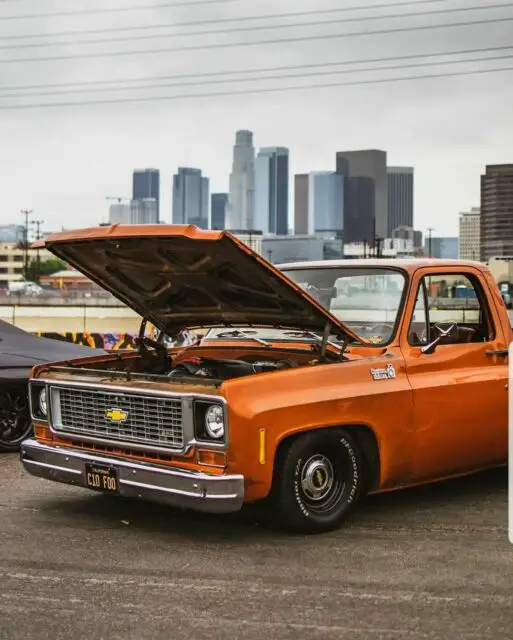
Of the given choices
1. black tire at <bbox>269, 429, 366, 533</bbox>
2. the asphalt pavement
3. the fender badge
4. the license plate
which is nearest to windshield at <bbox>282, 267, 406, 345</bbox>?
the fender badge

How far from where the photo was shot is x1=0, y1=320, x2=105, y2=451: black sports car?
9.17 m

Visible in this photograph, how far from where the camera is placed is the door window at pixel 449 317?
677 centimetres

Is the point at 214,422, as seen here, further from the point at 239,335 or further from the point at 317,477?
the point at 239,335

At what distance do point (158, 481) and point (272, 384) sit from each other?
0.89 m

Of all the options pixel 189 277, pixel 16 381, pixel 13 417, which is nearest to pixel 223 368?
pixel 189 277

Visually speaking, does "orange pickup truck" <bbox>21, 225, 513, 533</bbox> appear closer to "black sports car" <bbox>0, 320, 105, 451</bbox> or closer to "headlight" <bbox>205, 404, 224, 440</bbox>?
"headlight" <bbox>205, 404, 224, 440</bbox>

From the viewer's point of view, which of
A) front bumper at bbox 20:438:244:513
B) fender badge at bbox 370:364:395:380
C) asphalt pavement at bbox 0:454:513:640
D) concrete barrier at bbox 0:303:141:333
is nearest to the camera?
asphalt pavement at bbox 0:454:513:640

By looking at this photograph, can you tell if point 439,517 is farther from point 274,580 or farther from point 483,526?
point 274,580

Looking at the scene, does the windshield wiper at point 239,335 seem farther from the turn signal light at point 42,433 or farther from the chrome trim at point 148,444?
the turn signal light at point 42,433

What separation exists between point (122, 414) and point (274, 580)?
5.23 ft

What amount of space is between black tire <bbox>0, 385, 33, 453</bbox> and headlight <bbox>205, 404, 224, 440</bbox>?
4026 millimetres

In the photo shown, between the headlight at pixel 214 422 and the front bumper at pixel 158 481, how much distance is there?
0.79ft

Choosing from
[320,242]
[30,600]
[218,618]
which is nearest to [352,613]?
[218,618]

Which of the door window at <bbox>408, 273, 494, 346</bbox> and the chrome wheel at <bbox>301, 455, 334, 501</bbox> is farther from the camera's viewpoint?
the door window at <bbox>408, 273, 494, 346</bbox>
